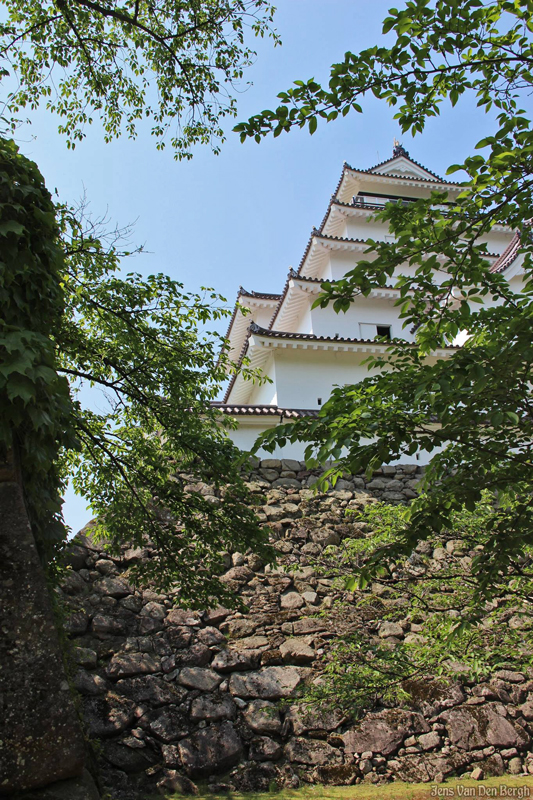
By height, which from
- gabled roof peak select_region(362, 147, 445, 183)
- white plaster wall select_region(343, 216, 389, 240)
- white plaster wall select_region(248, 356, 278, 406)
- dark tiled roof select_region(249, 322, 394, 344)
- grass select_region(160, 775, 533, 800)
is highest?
gabled roof peak select_region(362, 147, 445, 183)

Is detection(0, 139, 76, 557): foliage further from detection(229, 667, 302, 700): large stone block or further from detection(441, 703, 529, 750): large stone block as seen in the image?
detection(441, 703, 529, 750): large stone block

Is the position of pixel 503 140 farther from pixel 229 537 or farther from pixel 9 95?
pixel 9 95

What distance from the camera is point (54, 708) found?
2.32 meters

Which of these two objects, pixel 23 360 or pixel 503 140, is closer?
pixel 23 360

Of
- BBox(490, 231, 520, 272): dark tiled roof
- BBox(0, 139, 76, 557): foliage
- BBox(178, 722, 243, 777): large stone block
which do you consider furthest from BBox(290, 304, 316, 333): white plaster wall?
BBox(0, 139, 76, 557): foliage

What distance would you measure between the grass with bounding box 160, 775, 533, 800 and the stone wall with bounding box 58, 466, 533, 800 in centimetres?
17

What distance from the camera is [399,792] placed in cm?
543

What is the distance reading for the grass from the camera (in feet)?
17.3

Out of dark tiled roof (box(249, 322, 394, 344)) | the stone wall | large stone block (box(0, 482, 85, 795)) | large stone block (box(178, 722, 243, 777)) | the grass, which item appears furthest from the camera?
dark tiled roof (box(249, 322, 394, 344))

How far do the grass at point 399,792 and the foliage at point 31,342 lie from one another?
3.94 m

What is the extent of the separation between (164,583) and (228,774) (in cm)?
223

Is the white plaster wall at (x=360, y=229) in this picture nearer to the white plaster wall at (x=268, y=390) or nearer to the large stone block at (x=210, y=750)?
the white plaster wall at (x=268, y=390)

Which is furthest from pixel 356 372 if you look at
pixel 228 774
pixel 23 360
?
pixel 23 360

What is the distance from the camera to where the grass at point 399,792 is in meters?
5.27
